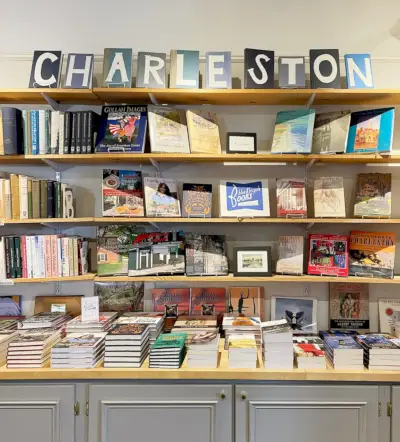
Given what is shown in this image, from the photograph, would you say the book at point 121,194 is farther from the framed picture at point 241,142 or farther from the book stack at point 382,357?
the book stack at point 382,357

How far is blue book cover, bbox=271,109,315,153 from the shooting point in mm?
2207

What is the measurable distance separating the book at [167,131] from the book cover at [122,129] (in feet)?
0.18

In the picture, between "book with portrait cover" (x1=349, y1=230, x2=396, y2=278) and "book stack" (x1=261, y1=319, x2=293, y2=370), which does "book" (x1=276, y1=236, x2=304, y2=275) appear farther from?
"book stack" (x1=261, y1=319, x2=293, y2=370)

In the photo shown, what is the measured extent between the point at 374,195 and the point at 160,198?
4.25 ft

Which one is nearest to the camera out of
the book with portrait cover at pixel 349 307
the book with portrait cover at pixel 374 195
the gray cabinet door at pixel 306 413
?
the gray cabinet door at pixel 306 413

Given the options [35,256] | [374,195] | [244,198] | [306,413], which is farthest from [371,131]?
[35,256]

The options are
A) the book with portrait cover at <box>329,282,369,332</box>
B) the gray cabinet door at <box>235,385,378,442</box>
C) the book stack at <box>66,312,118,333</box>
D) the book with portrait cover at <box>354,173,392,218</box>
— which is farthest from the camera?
the book with portrait cover at <box>329,282,369,332</box>

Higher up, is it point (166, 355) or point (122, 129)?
point (122, 129)

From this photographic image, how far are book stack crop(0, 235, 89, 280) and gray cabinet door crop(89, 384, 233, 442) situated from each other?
0.73m

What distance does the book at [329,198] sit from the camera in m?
2.28

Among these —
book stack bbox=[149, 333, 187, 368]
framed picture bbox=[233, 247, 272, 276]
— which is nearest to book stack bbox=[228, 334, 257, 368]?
book stack bbox=[149, 333, 187, 368]

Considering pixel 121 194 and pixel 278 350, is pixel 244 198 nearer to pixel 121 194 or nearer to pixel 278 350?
pixel 121 194

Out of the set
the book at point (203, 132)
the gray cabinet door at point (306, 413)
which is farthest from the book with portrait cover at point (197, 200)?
the gray cabinet door at point (306, 413)

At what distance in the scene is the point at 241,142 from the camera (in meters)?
2.28
